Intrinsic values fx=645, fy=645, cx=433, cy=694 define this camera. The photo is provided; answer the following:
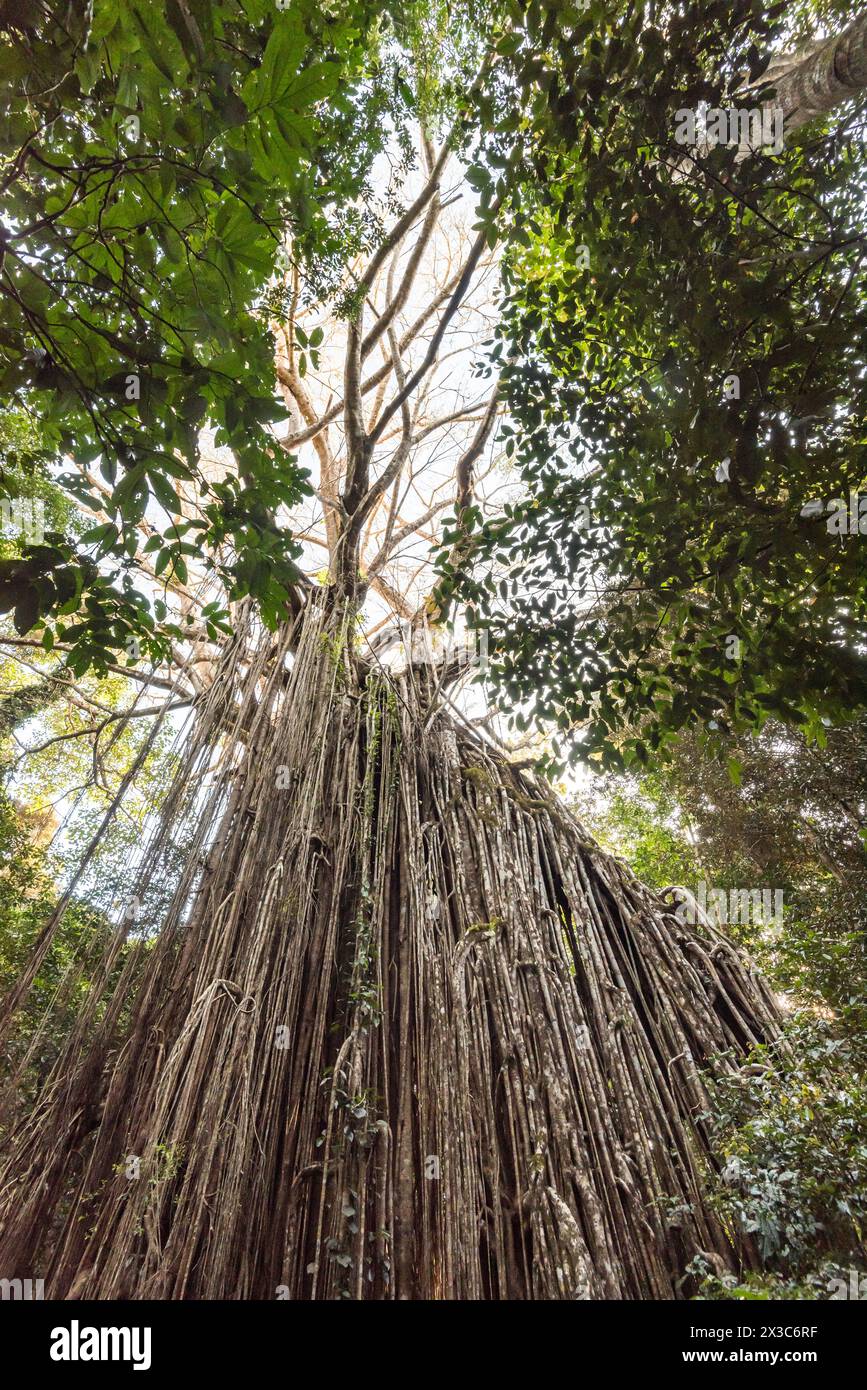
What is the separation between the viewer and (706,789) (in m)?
4.74

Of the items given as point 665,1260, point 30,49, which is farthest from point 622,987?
point 30,49

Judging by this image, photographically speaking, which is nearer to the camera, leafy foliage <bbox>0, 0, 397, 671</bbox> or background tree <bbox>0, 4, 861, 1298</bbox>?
leafy foliage <bbox>0, 0, 397, 671</bbox>

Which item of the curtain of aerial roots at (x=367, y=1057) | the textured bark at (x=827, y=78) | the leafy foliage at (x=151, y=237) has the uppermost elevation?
the textured bark at (x=827, y=78)

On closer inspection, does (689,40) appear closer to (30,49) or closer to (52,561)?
(30,49)

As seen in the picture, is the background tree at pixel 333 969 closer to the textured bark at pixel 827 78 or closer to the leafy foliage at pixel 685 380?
the leafy foliage at pixel 685 380

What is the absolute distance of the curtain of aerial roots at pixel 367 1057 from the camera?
2.12 m

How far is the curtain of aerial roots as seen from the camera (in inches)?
83.7

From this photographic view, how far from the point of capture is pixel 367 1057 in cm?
254

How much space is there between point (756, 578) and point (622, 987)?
81.3 inches
